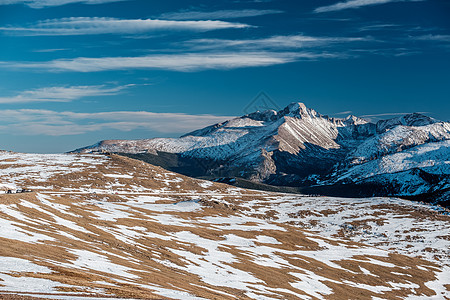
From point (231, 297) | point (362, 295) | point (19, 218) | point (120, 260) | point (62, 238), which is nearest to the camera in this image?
point (231, 297)

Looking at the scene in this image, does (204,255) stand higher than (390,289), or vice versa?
(204,255)

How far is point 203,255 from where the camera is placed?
94.6 meters

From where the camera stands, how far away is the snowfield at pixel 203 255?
48.8 metres

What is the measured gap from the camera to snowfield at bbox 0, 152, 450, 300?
4881 cm

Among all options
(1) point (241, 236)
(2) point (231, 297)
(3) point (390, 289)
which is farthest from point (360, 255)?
(2) point (231, 297)

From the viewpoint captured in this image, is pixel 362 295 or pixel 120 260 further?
Answer: pixel 362 295

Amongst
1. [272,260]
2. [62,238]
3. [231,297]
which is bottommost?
[272,260]

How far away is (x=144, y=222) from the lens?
122 meters

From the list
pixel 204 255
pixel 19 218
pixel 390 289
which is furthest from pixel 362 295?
pixel 19 218

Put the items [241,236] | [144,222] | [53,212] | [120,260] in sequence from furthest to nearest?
1. [241,236]
2. [144,222]
3. [53,212]
4. [120,260]

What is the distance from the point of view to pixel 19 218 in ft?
265

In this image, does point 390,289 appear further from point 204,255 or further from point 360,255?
point 204,255

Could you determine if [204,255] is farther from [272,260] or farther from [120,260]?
[120,260]

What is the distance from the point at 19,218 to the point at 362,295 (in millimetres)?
72782
